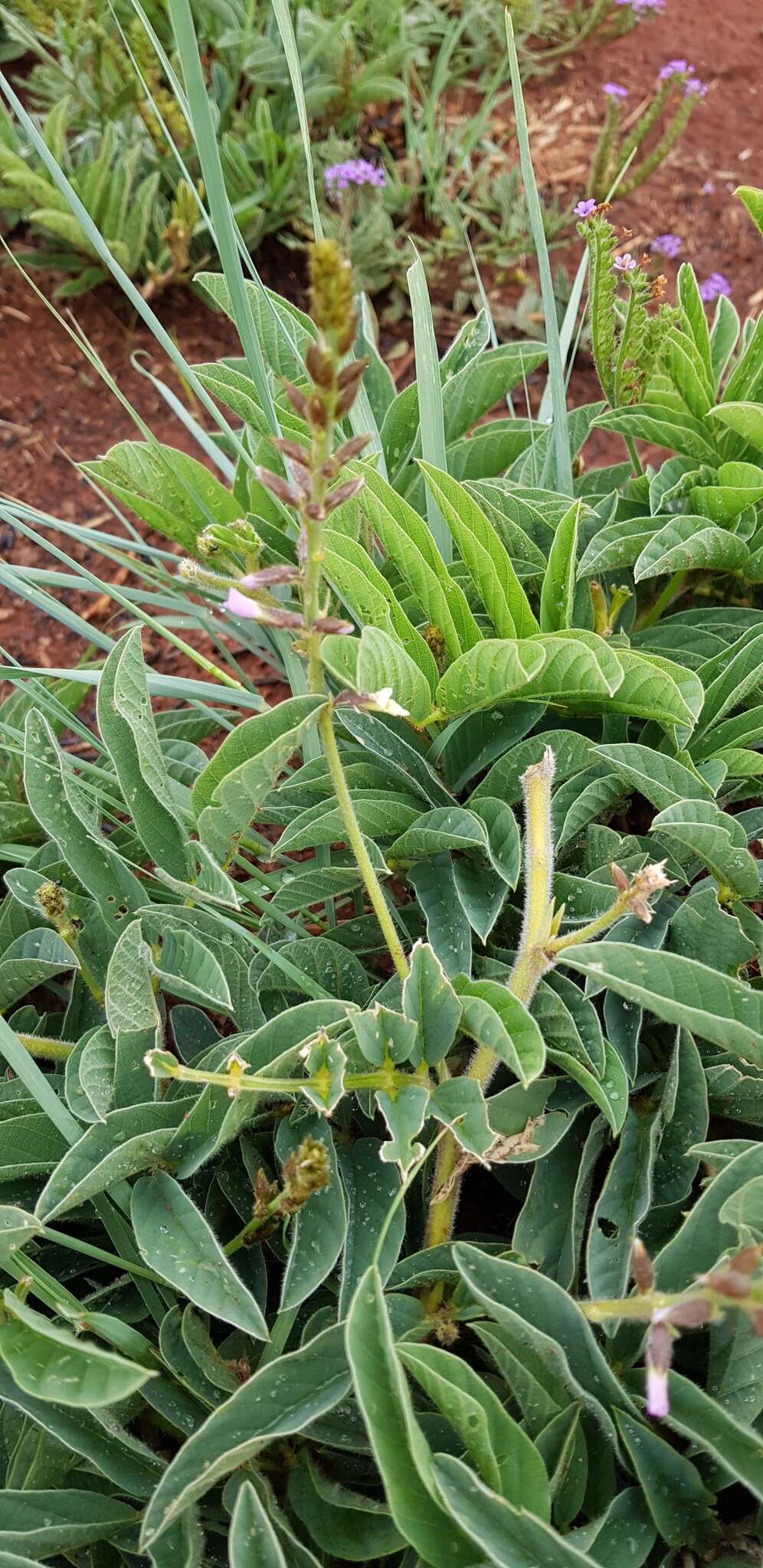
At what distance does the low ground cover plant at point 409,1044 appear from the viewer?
85 cm

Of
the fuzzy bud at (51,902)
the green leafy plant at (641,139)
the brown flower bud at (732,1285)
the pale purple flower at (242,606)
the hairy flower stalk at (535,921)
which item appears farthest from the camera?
the green leafy plant at (641,139)

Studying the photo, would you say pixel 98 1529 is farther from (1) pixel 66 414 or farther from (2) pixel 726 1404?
(1) pixel 66 414

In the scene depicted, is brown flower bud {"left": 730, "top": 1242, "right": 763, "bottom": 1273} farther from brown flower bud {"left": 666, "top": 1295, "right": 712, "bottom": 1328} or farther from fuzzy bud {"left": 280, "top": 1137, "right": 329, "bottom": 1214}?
fuzzy bud {"left": 280, "top": 1137, "right": 329, "bottom": 1214}

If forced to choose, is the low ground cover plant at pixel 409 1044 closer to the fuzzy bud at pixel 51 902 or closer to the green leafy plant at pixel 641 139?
the fuzzy bud at pixel 51 902

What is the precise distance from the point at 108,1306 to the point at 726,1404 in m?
0.57

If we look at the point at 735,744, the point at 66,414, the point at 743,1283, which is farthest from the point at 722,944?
the point at 66,414

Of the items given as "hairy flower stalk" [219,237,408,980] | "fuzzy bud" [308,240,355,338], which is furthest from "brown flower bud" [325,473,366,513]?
"fuzzy bud" [308,240,355,338]

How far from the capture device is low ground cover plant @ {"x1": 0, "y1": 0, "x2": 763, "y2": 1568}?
845 mm

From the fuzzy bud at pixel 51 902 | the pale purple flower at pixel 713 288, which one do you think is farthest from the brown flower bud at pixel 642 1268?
the pale purple flower at pixel 713 288

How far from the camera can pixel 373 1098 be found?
1034mm

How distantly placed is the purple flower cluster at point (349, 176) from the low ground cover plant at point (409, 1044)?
5.20ft

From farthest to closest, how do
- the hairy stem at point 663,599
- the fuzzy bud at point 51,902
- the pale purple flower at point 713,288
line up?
1. the pale purple flower at point 713,288
2. the hairy stem at point 663,599
3. the fuzzy bud at point 51,902

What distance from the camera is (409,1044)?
3.07 feet

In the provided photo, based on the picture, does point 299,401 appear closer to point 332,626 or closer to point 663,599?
point 332,626
